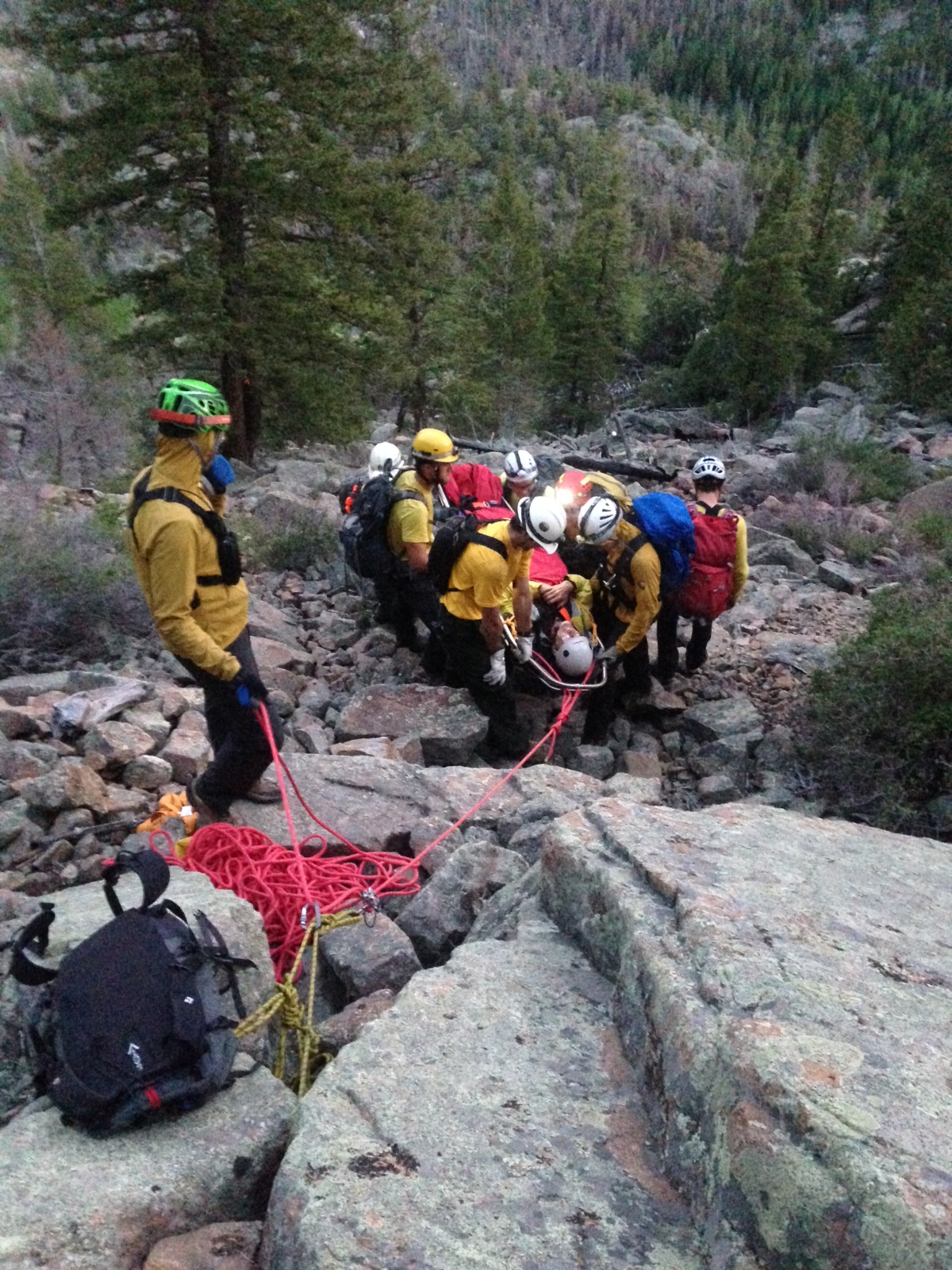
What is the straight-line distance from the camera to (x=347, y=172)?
1289 centimetres

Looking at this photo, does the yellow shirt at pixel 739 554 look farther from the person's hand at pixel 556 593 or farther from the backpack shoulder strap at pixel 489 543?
the backpack shoulder strap at pixel 489 543

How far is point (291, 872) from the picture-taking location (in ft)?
12.5

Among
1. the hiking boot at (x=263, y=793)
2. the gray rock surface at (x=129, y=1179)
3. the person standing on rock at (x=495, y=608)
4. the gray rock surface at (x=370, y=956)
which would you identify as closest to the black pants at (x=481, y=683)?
the person standing on rock at (x=495, y=608)

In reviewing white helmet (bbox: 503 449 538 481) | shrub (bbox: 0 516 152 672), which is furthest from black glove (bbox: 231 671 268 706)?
white helmet (bbox: 503 449 538 481)

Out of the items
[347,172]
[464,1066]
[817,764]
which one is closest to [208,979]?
[464,1066]

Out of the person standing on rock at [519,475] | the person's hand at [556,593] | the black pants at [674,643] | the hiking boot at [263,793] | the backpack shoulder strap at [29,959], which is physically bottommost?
the black pants at [674,643]

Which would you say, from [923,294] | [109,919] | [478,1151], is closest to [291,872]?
[109,919]

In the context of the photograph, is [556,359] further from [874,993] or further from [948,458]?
[874,993]

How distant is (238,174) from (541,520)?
10.1 metres

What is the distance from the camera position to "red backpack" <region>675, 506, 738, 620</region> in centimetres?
650

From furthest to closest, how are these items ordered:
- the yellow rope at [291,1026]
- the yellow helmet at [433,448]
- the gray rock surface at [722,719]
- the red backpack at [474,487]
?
the red backpack at [474,487]
the gray rock surface at [722,719]
the yellow helmet at [433,448]
the yellow rope at [291,1026]

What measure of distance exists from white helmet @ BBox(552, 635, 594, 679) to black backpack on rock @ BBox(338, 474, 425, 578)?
1516 mm

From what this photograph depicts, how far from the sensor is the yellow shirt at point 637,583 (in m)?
6.15

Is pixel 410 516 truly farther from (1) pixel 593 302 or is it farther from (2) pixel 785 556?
(1) pixel 593 302
